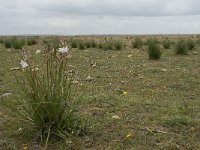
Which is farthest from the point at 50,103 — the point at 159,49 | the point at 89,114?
the point at 159,49

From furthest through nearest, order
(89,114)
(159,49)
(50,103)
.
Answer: (159,49) < (89,114) < (50,103)

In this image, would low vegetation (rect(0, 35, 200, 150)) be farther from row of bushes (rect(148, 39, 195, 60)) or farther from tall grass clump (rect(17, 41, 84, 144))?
row of bushes (rect(148, 39, 195, 60))

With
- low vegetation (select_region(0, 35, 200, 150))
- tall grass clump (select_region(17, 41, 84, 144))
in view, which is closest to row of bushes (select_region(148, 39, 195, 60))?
low vegetation (select_region(0, 35, 200, 150))

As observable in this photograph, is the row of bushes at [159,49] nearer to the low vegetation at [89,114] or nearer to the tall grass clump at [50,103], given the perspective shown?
the low vegetation at [89,114]

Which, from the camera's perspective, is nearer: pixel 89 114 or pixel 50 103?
pixel 50 103

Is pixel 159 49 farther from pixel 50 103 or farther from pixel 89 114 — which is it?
pixel 50 103

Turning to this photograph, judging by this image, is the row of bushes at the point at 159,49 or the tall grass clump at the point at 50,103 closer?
the tall grass clump at the point at 50,103

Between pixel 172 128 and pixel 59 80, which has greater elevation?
pixel 59 80

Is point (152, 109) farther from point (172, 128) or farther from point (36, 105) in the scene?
point (36, 105)

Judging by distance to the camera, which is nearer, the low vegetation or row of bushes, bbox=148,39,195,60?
the low vegetation

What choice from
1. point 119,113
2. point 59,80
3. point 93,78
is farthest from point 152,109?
point 93,78

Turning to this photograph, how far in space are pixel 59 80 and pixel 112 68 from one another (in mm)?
6469

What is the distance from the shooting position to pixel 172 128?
5535 millimetres

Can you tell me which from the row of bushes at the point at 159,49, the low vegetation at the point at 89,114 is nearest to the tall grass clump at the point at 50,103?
the low vegetation at the point at 89,114
